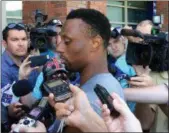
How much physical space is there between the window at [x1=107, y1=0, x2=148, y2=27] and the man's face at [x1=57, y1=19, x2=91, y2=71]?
13.6ft

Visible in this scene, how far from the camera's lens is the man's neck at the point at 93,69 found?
1.62 metres

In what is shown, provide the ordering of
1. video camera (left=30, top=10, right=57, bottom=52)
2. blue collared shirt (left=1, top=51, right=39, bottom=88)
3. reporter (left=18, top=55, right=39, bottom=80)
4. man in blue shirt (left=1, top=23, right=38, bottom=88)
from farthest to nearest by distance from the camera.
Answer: man in blue shirt (left=1, top=23, right=38, bottom=88) < video camera (left=30, top=10, right=57, bottom=52) < blue collared shirt (left=1, top=51, right=39, bottom=88) < reporter (left=18, top=55, right=39, bottom=80)

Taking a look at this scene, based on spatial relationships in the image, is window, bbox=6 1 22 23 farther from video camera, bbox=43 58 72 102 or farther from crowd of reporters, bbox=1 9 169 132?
video camera, bbox=43 58 72 102

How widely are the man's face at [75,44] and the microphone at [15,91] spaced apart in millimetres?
342

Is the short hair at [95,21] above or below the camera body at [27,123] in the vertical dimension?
above

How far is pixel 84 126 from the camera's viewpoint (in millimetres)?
1155

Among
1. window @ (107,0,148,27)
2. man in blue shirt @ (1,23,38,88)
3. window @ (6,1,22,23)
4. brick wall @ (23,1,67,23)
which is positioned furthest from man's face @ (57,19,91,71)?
window @ (107,0,148,27)

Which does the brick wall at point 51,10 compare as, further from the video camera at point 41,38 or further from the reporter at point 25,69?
the reporter at point 25,69

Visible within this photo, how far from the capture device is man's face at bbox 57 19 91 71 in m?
1.57

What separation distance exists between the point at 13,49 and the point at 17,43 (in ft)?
0.18

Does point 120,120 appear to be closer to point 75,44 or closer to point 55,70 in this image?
point 75,44

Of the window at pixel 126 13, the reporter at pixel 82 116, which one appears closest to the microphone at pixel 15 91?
the reporter at pixel 82 116

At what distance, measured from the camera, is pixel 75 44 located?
157 centimetres

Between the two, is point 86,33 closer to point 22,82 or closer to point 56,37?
point 22,82
